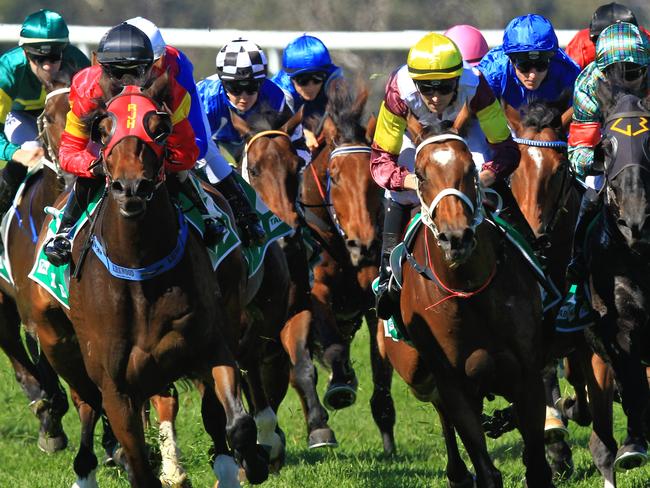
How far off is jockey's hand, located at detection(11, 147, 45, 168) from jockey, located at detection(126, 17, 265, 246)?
1280 mm

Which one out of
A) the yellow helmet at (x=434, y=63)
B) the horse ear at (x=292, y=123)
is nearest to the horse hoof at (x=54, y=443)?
the horse ear at (x=292, y=123)

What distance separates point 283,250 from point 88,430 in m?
2.04

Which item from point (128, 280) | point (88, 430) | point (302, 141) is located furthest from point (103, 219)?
point (302, 141)

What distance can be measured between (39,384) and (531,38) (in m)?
4.13

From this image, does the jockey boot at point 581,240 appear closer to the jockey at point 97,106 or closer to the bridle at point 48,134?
the jockey at point 97,106

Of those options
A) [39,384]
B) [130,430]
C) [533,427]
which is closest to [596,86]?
[533,427]

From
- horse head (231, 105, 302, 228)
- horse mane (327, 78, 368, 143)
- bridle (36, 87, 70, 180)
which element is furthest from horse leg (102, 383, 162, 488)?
horse mane (327, 78, 368, 143)

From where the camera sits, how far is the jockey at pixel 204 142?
26.4ft

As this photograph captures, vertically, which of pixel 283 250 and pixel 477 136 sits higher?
pixel 477 136

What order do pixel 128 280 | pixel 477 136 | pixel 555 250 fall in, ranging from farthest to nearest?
pixel 555 250, pixel 477 136, pixel 128 280

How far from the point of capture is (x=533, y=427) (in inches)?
275

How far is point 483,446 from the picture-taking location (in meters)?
7.09

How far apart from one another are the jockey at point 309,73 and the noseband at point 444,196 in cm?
436

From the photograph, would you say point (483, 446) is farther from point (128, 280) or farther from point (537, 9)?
point (537, 9)
